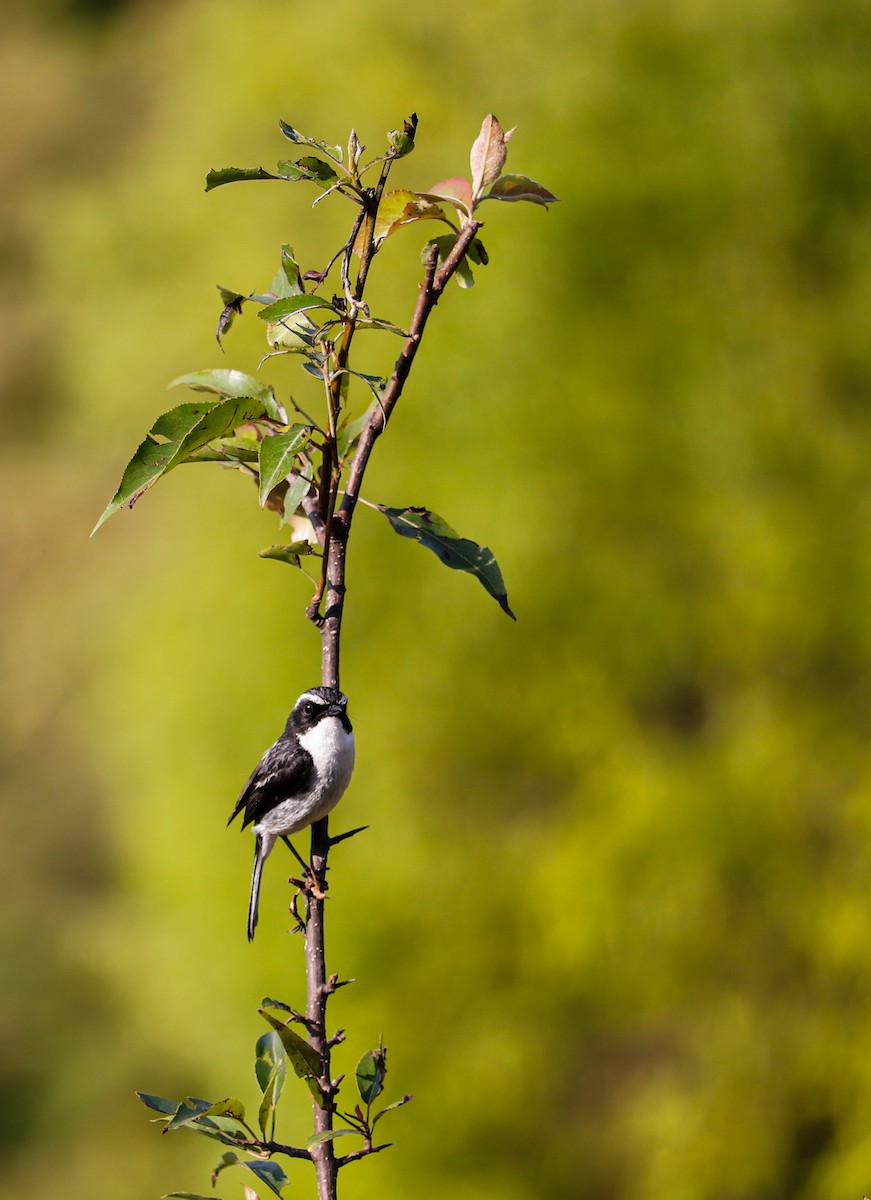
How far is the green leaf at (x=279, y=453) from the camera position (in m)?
0.70

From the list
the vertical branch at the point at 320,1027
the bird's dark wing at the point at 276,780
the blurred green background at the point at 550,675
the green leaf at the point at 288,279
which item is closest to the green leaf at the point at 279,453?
the green leaf at the point at 288,279

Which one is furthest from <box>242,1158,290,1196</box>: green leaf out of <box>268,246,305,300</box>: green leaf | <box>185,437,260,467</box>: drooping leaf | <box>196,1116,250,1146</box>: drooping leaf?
<box>268,246,305,300</box>: green leaf

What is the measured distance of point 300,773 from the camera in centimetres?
117

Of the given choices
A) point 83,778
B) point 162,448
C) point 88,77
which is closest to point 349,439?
point 162,448

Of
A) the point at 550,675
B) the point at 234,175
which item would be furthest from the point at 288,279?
the point at 550,675

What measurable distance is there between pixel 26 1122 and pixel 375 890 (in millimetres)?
1298

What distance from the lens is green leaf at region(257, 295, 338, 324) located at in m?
0.72

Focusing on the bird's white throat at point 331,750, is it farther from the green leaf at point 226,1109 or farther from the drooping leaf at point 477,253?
the drooping leaf at point 477,253

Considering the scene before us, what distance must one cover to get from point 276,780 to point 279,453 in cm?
56

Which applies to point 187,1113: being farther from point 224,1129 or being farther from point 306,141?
point 306,141

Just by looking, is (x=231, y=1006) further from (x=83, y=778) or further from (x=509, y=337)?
(x=509, y=337)

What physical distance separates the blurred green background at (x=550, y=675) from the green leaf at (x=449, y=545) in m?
1.61

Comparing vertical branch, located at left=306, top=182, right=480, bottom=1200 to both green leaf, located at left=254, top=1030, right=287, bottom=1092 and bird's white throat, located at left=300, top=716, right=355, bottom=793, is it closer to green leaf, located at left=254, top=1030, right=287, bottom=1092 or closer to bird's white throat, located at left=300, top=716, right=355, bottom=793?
green leaf, located at left=254, top=1030, right=287, bottom=1092

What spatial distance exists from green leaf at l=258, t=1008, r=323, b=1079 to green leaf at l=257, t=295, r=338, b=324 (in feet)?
1.37
